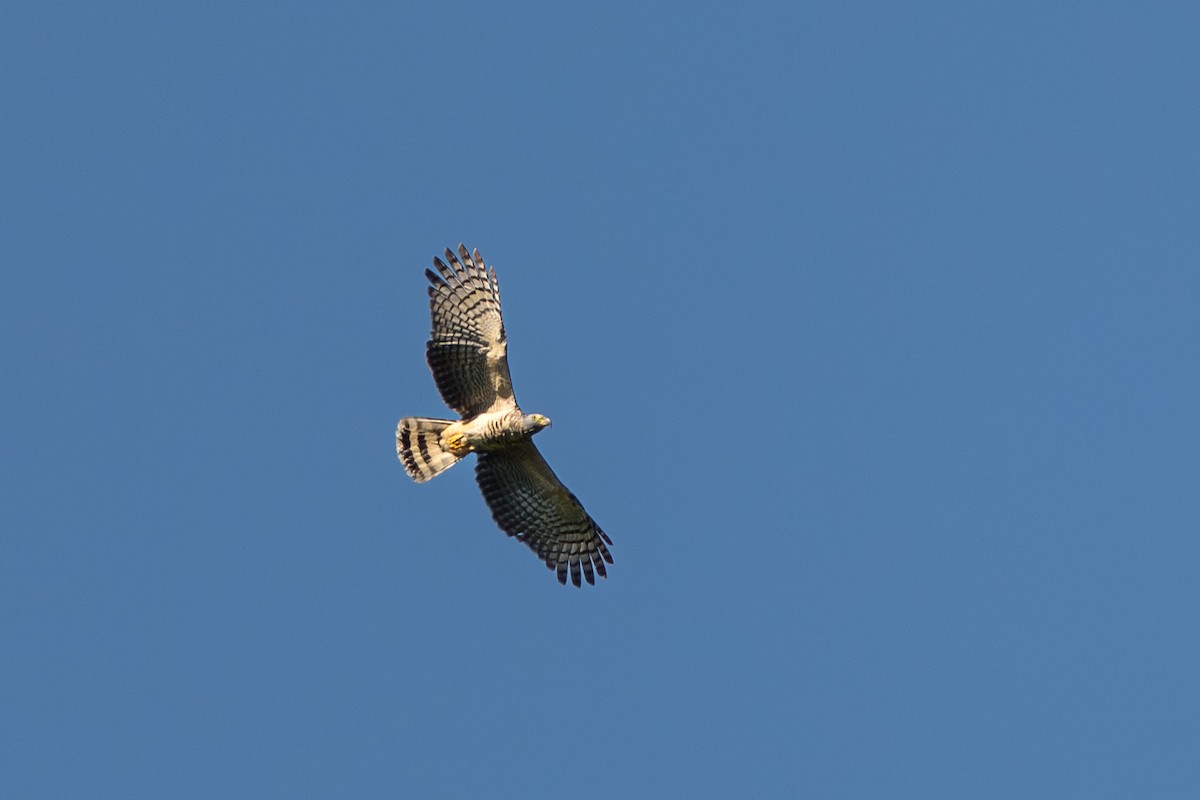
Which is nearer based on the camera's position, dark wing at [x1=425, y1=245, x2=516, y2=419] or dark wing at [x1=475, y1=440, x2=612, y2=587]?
dark wing at [x1=425, y1=245, x2=516, y2=419]

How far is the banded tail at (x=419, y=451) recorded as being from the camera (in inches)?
877

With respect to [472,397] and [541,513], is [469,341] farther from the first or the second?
[541,513]

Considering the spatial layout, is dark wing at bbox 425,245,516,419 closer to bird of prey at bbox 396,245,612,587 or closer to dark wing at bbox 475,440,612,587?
bird of prey at bbox 396,245,612,587

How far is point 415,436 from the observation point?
22.3 meters

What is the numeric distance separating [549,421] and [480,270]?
5.91 feet

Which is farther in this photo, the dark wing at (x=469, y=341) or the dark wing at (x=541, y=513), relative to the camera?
the dark wing at (x=541, y=513)

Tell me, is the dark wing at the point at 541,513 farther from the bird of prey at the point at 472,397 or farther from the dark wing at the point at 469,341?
the dark wing at the point at 469,341

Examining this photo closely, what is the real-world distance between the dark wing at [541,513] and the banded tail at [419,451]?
0.54 metres

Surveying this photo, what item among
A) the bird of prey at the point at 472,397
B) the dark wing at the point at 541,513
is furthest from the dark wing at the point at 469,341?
the dark wing at the point at 541,513

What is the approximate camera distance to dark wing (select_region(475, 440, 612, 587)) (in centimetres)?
2280

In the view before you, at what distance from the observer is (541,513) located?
916 inches

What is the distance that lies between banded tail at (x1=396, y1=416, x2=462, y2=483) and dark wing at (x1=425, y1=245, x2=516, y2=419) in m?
0.48

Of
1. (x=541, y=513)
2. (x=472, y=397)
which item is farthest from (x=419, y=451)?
(x=541, y=513)

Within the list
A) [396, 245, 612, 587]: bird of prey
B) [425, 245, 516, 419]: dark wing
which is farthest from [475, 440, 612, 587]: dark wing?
[425, 245, 516, 419]: dark wing
